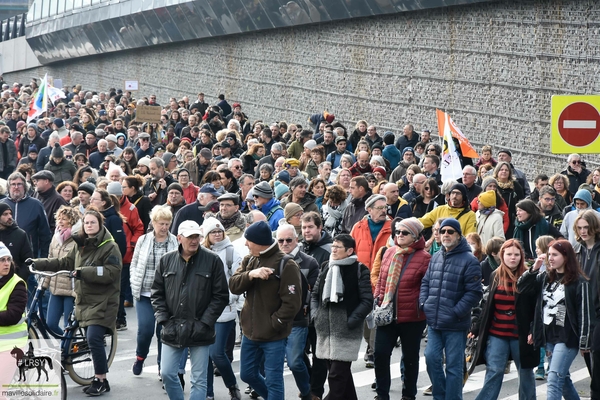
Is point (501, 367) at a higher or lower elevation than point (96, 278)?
lower

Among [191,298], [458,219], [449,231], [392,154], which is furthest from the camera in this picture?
[392,154]

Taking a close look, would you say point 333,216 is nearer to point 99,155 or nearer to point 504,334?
point 504,334

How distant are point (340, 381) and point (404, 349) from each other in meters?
0.78

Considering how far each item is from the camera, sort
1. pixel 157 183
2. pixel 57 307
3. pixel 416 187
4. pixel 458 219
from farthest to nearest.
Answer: pixel 157 183 → pixel 416 187 → pixel 458 219 → pixel 57 307

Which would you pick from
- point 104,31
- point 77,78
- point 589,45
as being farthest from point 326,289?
point 77,78

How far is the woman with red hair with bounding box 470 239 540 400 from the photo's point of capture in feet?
31.0

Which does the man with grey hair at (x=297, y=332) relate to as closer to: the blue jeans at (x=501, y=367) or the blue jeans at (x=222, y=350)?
the blue jeans at (x=222, y=350)

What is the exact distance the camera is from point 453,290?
31.2ft

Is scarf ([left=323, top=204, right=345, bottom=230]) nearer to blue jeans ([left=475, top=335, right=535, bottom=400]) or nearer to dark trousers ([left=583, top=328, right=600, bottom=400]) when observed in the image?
blue jeans ([left=475, top=335, right=535, bottom=400])

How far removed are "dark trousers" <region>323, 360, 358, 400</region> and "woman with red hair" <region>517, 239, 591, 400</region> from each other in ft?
4.90

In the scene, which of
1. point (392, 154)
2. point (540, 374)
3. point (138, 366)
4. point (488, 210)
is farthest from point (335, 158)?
point (138, 366)

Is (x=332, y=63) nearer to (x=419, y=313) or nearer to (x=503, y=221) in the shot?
(x=503, y=221)

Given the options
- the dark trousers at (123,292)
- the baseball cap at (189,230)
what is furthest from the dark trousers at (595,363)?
the dark trousers at (123,292)

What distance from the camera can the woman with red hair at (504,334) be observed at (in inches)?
372
